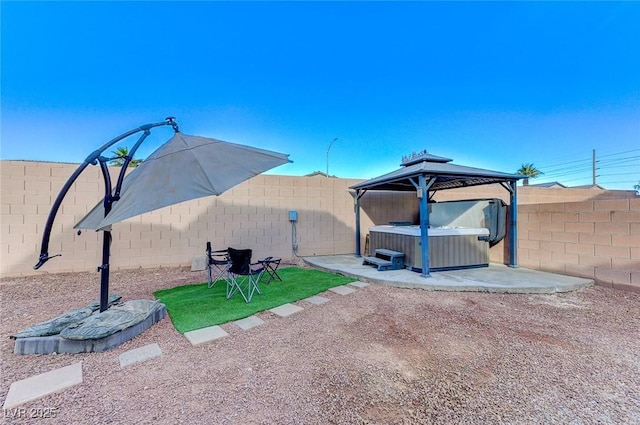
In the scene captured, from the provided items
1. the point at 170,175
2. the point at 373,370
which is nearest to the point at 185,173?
the point at 170,175

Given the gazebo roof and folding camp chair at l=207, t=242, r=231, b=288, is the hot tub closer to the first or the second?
the gazebo roof

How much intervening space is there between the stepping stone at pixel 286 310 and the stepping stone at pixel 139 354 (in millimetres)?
1351

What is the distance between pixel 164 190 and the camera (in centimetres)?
273

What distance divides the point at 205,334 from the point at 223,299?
1.19 m

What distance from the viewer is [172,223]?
6.24 m

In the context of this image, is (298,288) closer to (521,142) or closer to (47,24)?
(47,24)

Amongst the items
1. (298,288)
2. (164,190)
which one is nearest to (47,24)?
(164,190)

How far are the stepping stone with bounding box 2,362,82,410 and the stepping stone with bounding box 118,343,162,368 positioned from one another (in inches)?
11.2

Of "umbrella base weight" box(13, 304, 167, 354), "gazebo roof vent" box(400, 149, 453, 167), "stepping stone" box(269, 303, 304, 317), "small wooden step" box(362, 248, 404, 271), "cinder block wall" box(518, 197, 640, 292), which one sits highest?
"gazebo roof vent" box(400, 149, 453, 167)

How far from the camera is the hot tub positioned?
17.9ft

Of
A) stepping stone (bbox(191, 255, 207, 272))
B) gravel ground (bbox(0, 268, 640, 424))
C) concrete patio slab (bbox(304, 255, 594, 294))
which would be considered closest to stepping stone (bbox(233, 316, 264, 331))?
gravel ground (bbox(0, 268, 640, 424))

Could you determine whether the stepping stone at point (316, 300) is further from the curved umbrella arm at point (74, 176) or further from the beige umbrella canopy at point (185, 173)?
the curved umbrella arm at point (74, 176)

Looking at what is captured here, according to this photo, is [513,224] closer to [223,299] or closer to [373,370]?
[373,370]

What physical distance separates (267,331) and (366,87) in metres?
8.80
